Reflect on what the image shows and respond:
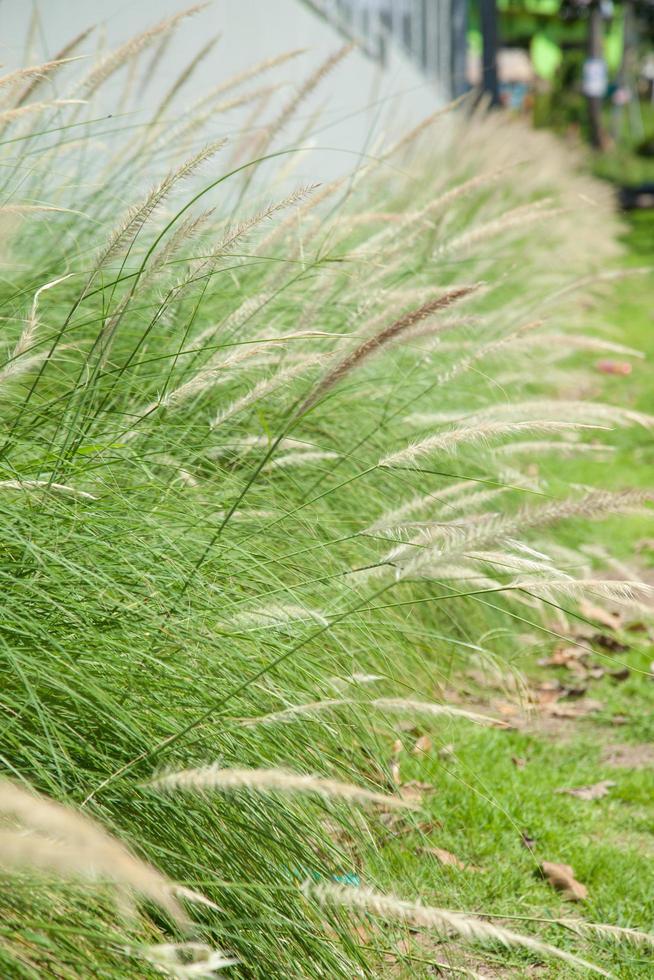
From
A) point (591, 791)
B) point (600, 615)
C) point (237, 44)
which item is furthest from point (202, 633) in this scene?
point (237, 44)

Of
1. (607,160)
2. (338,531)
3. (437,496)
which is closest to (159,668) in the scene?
(437,496)

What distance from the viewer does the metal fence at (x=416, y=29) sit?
1027 cm

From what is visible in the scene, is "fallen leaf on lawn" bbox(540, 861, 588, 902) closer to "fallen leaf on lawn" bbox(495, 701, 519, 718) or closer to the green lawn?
the green lawn

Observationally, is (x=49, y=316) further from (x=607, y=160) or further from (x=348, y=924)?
(x=607, y=160)

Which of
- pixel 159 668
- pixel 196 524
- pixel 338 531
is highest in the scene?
pixel 196 524

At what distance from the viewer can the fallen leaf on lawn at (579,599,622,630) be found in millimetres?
4082

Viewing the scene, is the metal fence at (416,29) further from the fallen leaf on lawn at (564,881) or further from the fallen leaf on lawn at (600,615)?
the fallen leaf on lawn at (564,881)

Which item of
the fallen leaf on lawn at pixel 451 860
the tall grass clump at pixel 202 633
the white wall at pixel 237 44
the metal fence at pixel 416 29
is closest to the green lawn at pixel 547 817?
the fallen leaf on lawn at pixel 451 860

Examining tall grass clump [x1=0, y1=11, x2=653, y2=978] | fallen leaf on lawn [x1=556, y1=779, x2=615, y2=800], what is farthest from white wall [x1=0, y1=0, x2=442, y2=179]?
fallen leaf on lawn [x1=556, y1=779, x2=615, y2=800]

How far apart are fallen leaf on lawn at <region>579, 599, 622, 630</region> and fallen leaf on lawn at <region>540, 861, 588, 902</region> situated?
1.67 meters

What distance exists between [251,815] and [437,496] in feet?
2.29

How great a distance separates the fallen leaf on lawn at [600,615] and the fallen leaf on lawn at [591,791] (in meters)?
1.12

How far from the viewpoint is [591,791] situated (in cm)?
296

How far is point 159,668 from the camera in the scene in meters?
1.74
